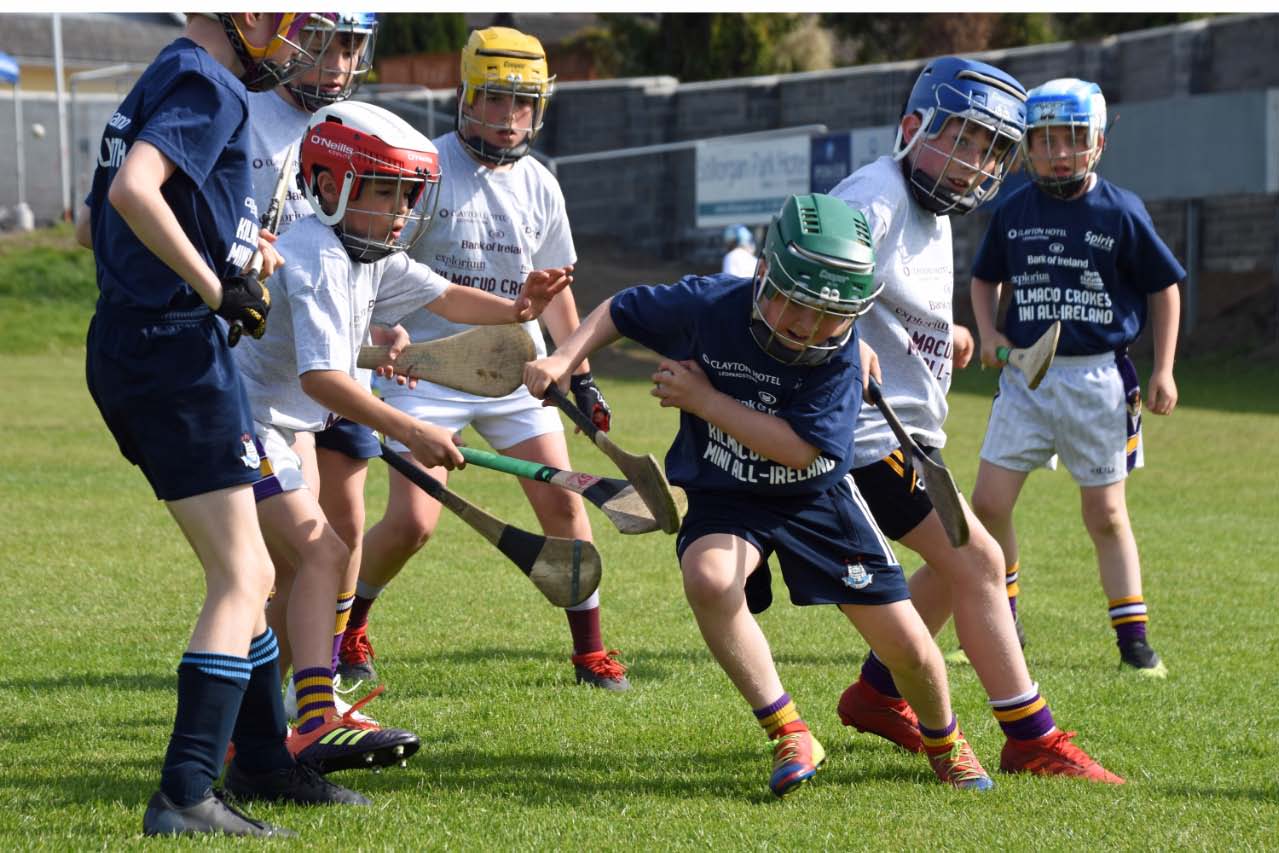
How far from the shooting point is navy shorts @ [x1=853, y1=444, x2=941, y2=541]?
4246 mm

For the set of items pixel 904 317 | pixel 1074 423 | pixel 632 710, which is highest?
pixel 904 317

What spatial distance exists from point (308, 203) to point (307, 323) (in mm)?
925

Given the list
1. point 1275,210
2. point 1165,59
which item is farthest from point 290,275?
point 1165,59

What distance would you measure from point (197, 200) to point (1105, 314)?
3599mm

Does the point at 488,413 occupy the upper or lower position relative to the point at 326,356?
lower

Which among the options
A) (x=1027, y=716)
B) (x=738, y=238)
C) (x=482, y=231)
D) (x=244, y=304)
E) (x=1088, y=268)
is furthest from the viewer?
(x=738, y=238)

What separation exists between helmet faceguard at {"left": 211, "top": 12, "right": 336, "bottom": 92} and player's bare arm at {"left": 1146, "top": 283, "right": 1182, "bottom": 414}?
11.2ft

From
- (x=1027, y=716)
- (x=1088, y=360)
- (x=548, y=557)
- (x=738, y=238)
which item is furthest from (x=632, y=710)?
(x=738, y=238)

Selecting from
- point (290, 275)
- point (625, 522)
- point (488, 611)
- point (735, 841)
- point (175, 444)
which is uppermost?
point (290, 275)

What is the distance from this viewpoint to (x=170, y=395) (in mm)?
3357

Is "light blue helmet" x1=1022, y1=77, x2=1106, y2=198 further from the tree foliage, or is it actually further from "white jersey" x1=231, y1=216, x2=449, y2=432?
the tree foliage

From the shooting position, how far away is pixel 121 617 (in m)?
6.16

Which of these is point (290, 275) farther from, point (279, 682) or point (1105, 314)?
point (1105, 314)

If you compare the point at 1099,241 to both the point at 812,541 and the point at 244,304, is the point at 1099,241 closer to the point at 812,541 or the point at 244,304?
the point at 812,541
